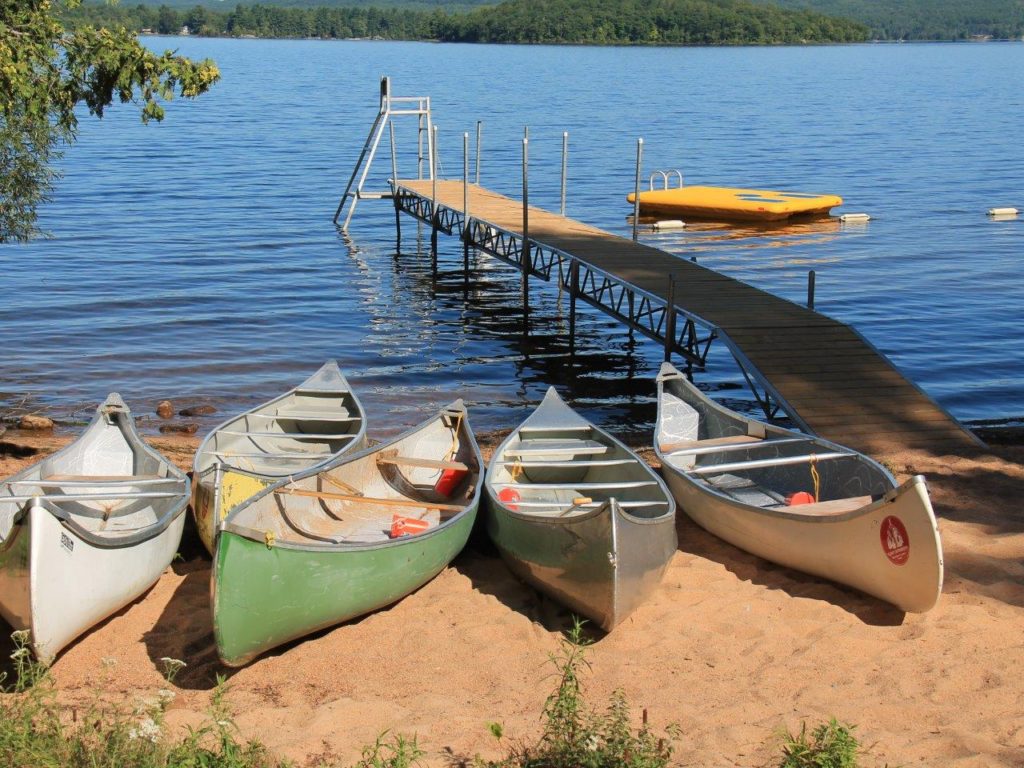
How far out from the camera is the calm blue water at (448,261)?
19.5m

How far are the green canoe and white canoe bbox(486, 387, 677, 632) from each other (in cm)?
47

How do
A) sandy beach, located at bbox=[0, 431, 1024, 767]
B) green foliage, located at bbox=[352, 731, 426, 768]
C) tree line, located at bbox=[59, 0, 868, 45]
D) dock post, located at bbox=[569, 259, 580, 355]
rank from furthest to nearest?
tree line, located at bbox=[59, 0, 868, 45] → dock post, located at bbox=[569, 259, 580, 355] → sandy beach, located at bbox=[0, 431, 1024, 767] → green foliage, located at bbox=[352, 731, 426, 768]

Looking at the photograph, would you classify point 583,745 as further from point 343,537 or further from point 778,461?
point 778,461

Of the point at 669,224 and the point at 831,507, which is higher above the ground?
the point at 831,507

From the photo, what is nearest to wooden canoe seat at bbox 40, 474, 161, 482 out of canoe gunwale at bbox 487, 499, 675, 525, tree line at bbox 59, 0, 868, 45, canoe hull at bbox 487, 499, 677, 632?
canoe gunwale at bbox 487, 499, 675, 525

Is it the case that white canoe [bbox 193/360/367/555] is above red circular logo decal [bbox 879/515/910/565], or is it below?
below

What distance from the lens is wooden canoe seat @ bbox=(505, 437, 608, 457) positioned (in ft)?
38.4

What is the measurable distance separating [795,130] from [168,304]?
Result: 151 feet

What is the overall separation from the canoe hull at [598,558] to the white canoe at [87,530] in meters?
3.11

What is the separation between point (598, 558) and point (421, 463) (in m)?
2.96

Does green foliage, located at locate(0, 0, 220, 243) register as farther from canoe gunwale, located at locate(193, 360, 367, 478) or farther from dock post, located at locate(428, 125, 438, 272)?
dock post, located at locate(428, 125, 438, 272)

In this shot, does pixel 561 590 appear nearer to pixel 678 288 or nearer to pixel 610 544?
pixel 610 544

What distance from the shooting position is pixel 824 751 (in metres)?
6.33

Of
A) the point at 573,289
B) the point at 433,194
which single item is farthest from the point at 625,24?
the point at 573,289
